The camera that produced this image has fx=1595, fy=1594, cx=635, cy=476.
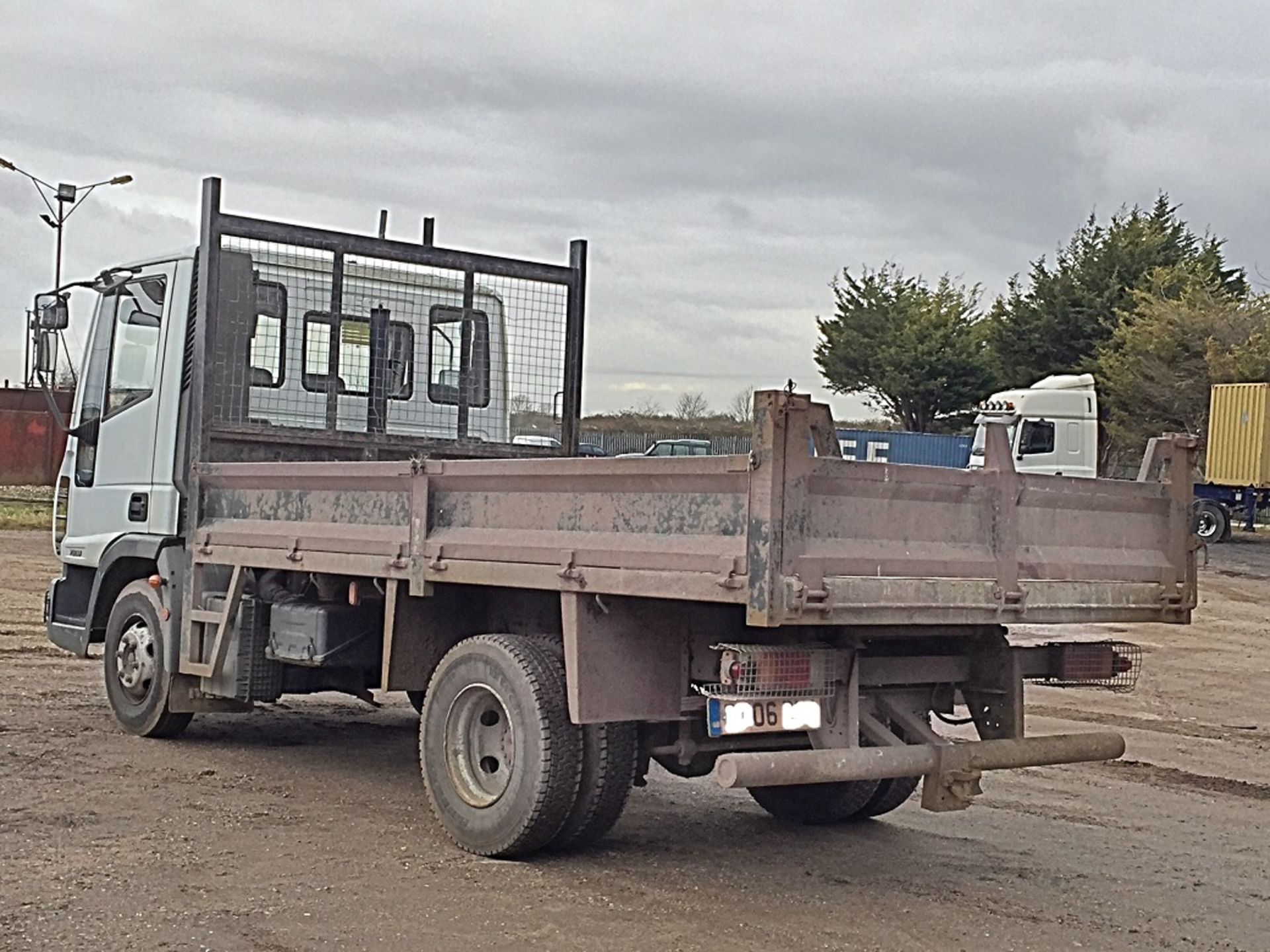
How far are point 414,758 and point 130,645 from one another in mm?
1728

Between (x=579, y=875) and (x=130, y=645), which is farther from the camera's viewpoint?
(x=130, y=645)

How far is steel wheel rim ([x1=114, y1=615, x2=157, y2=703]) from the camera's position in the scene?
Result: 8.83 metres

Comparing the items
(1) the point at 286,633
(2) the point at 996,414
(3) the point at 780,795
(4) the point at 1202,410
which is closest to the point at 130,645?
(1) the point at 286,633

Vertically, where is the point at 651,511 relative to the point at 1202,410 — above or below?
below

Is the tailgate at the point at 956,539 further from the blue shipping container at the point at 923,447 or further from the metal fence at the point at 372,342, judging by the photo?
the blue shipping container at the point at 923,447

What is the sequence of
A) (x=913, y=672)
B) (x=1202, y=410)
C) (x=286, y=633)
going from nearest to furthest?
(x=913, y=672) < (x=286, y=633) < (x=1202, y=410)

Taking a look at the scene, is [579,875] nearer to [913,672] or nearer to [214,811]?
[913,672]

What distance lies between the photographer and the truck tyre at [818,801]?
7.32m

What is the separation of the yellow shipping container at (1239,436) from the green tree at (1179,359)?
2.16 m

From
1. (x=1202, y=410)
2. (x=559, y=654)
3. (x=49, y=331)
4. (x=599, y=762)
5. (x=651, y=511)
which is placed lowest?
(x=599, y=762)

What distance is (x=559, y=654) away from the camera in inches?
246

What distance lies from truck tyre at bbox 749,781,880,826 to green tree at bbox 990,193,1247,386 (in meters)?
35.4

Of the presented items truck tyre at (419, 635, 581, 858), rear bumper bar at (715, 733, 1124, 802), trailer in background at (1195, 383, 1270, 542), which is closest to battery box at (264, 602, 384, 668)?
truck tyre at (419, 635, 581, 858)

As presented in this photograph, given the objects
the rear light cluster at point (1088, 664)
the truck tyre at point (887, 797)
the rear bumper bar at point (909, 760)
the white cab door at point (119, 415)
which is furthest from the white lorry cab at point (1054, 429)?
the rear bumper bar at point (909, 760)
